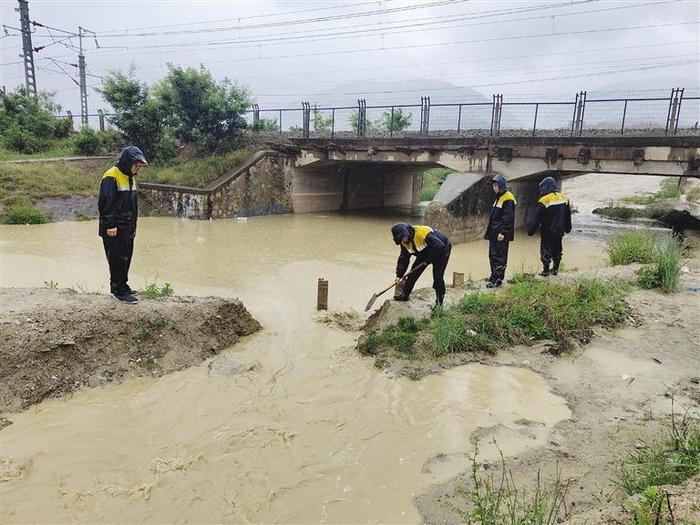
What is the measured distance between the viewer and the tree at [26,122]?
22828mm

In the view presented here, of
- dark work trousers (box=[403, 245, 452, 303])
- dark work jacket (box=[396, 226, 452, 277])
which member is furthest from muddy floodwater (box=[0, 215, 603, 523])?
dark work jacket (box=[396, 226, 452, 277])

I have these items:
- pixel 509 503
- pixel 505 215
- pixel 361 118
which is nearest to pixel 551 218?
pixel 505 215

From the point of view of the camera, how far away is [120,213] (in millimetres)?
5781

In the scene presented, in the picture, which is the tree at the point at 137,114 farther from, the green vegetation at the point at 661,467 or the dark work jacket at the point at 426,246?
the green vegetation at the point at 661,467

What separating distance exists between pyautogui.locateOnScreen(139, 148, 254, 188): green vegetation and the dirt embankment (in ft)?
43.6

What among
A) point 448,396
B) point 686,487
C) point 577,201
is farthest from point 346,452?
point 577,201

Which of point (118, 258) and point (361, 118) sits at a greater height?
point (361, 118)

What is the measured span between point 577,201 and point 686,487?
2977cm

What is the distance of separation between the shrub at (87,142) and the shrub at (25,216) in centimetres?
664

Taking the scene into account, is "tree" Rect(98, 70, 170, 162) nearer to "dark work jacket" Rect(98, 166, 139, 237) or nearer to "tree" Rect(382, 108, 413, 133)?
"tree" Rect(382, 108, 413, 133)

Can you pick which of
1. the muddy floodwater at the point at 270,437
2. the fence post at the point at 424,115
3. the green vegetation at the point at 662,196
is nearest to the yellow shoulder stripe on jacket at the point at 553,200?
the muddy floodwater at the point at 270,437

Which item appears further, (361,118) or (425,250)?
(361,118)

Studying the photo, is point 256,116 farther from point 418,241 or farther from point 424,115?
point 418,241

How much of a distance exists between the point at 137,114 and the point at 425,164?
1167 centimetres
